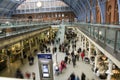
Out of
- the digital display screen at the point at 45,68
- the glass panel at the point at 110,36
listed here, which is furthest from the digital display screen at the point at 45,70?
the glass panel at the point at 110,36

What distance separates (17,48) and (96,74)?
1215 centimetres

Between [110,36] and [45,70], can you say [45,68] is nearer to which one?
[45,70]

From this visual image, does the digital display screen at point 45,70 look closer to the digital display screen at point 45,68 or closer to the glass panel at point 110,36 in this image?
the digital display screen at point 45,68

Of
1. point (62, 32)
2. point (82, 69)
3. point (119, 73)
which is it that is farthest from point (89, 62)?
point (62, 32)

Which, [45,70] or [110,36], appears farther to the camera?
[45,70]

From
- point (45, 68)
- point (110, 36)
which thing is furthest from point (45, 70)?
point (110, 36)

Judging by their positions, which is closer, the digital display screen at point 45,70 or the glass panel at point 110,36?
the glass panel at point 110,36

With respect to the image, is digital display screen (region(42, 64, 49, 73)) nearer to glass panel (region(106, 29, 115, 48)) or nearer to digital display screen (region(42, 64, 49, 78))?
digital display screen (region(42, 64, 49, 78))

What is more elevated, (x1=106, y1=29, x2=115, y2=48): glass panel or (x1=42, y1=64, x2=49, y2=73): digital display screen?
(x1=106, y1=29, x2=115, y2=48): glass panel

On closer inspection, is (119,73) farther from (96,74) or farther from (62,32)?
(62,32)

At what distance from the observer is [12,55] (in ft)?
71.5

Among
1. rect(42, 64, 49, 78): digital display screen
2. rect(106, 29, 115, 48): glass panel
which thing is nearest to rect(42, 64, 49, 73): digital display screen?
rect(42, 64, 49, 78): digital display screen

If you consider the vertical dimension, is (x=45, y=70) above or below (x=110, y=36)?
below

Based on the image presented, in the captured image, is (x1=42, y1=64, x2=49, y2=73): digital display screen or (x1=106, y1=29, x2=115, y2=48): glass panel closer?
(x1=106, y1=29, x2=115, y2=48): glass panel
